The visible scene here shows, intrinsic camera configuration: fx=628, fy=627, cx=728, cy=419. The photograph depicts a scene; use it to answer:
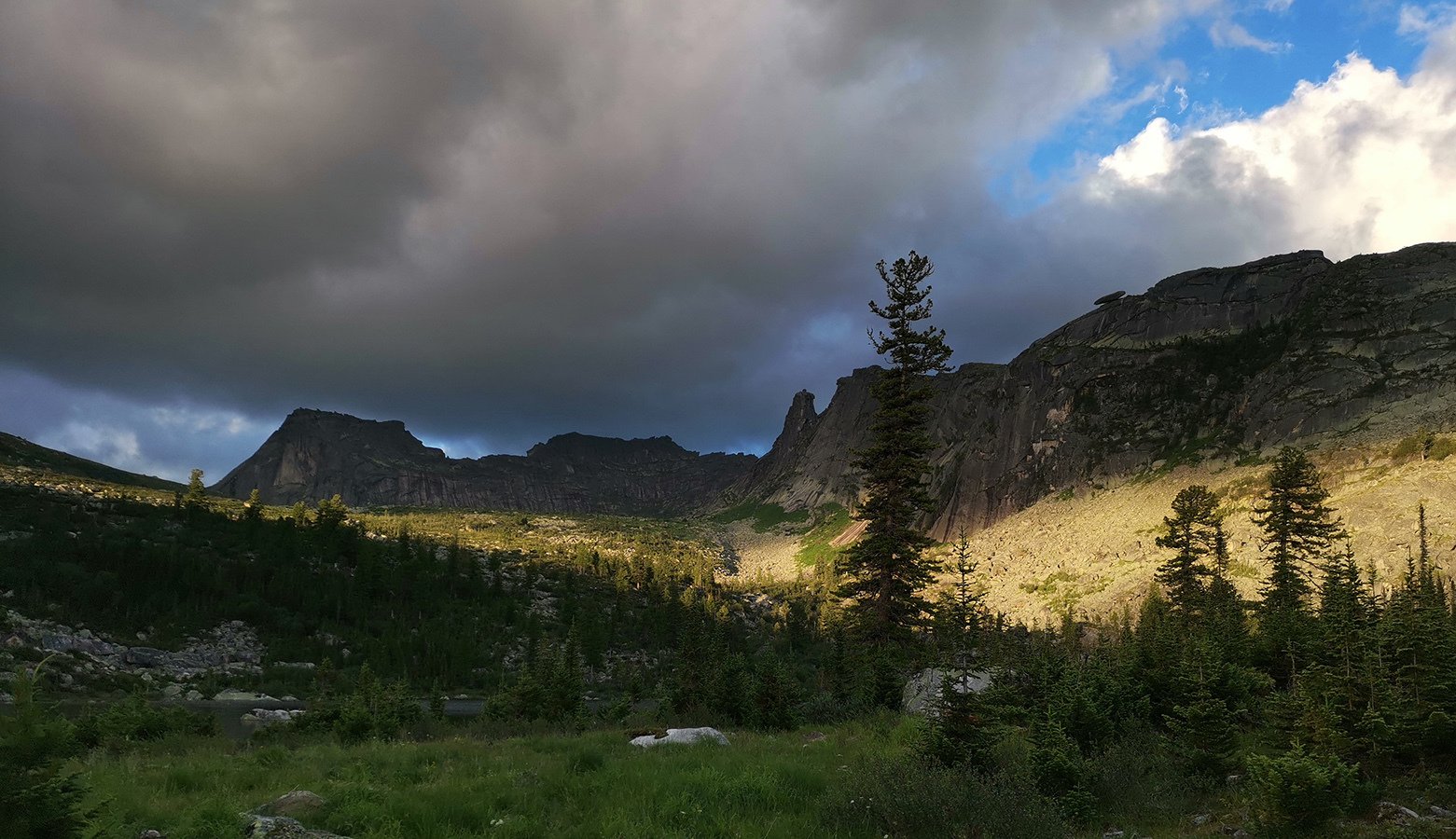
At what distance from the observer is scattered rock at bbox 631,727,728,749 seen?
671 inches

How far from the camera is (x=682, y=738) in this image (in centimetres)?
1780

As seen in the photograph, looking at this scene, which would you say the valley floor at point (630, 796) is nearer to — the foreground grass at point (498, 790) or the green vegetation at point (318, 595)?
the foreground grass at point (498, 790)

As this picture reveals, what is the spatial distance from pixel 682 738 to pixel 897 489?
52.4 feet

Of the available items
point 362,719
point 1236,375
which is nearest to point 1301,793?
point 362,719

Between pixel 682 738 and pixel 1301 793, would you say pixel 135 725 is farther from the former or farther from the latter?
pixel 1301 793

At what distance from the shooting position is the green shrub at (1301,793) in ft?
35.7

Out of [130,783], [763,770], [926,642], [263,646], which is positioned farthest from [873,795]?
[263,646]

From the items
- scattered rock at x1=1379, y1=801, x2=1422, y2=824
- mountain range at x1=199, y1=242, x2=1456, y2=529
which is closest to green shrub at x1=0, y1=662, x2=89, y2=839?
scattered rock at x1=1379, y1=801, x2=1422, y2=824

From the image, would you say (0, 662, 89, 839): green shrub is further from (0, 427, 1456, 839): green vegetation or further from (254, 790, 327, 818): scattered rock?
(254, 790, 327, 818): scattered rock

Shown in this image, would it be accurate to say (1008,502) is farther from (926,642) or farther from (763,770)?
(763,770)

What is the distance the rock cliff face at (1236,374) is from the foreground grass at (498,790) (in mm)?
98394

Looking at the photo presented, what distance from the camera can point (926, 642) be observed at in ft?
98.8

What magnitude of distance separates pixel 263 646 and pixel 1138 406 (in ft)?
635

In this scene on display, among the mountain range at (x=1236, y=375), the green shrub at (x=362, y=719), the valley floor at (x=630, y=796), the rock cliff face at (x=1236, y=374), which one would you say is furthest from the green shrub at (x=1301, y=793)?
the rock cliff face at (x=1236, y=374)
